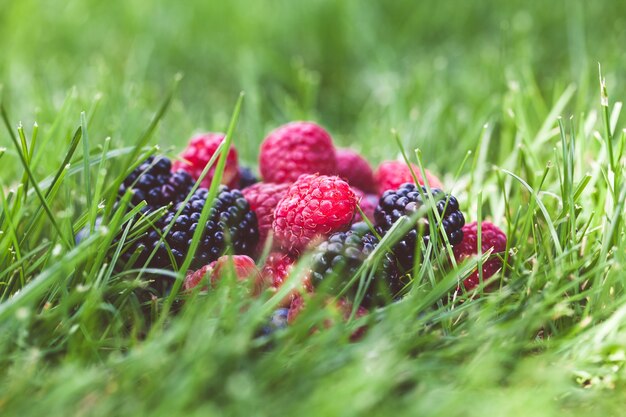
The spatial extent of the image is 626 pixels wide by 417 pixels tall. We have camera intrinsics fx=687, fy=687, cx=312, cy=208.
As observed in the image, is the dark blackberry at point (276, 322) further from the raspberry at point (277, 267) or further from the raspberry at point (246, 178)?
the raspberry at point (246, 178)

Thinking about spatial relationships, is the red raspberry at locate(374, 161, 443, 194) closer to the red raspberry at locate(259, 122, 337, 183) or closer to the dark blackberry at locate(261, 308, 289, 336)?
the red raspberry at locate(259, 122, 337, 183)

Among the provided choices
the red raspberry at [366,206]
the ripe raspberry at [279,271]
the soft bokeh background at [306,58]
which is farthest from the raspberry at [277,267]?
the soft bokeh background at [306,58]

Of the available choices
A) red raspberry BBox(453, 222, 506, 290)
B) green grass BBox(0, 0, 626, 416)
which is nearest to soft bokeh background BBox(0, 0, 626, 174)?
green grass BBox(0, 0, 626, 416)

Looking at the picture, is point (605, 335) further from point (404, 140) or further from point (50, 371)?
point (404, 140)

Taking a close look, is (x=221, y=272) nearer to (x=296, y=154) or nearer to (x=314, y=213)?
(x=314, y=213)

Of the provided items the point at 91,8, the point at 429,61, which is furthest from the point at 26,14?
the point at 429,61

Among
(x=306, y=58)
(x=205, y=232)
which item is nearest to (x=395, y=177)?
(x=205, y=232)
